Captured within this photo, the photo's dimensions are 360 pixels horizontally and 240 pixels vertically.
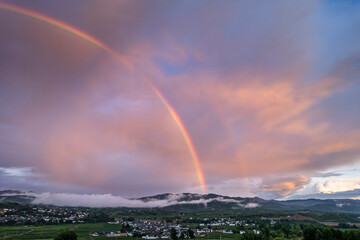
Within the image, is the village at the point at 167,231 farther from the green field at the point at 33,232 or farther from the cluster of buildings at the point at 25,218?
the cluster of buildings at the point at 25,218

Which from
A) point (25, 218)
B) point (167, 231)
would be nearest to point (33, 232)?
point (25, 218)

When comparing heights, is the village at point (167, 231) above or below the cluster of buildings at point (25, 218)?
below

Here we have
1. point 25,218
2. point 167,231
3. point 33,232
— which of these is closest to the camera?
point 33,232

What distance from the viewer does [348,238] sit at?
2534 inches

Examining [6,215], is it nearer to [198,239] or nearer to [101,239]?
[101,239]

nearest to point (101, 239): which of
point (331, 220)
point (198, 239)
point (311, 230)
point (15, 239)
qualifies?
point (15, 239)

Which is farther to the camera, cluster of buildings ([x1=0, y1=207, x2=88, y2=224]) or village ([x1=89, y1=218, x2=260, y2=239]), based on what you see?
cluster of buildings ([x1=0, y1=207, x2=88, y2=224])

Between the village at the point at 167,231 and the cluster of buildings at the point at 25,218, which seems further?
the cluster of buildings at the point at 25,218

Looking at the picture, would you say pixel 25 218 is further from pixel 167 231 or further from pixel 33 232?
pixel 167 231

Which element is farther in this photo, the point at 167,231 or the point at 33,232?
the point at 167,231

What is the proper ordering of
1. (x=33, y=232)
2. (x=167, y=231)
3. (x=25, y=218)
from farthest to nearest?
(x=25, y=218)
(x=167, y=231)
(x=33, y=232)

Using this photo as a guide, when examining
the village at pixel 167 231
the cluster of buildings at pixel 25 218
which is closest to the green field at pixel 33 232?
the village at pixel 167 231

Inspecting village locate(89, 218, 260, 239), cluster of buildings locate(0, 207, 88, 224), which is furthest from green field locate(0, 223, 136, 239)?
cluster of buildings locate(0, 207, 88, 224)

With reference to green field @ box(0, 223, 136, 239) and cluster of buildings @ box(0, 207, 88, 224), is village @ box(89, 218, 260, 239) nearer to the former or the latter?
green field @ box(0, 223, 136, 239)
